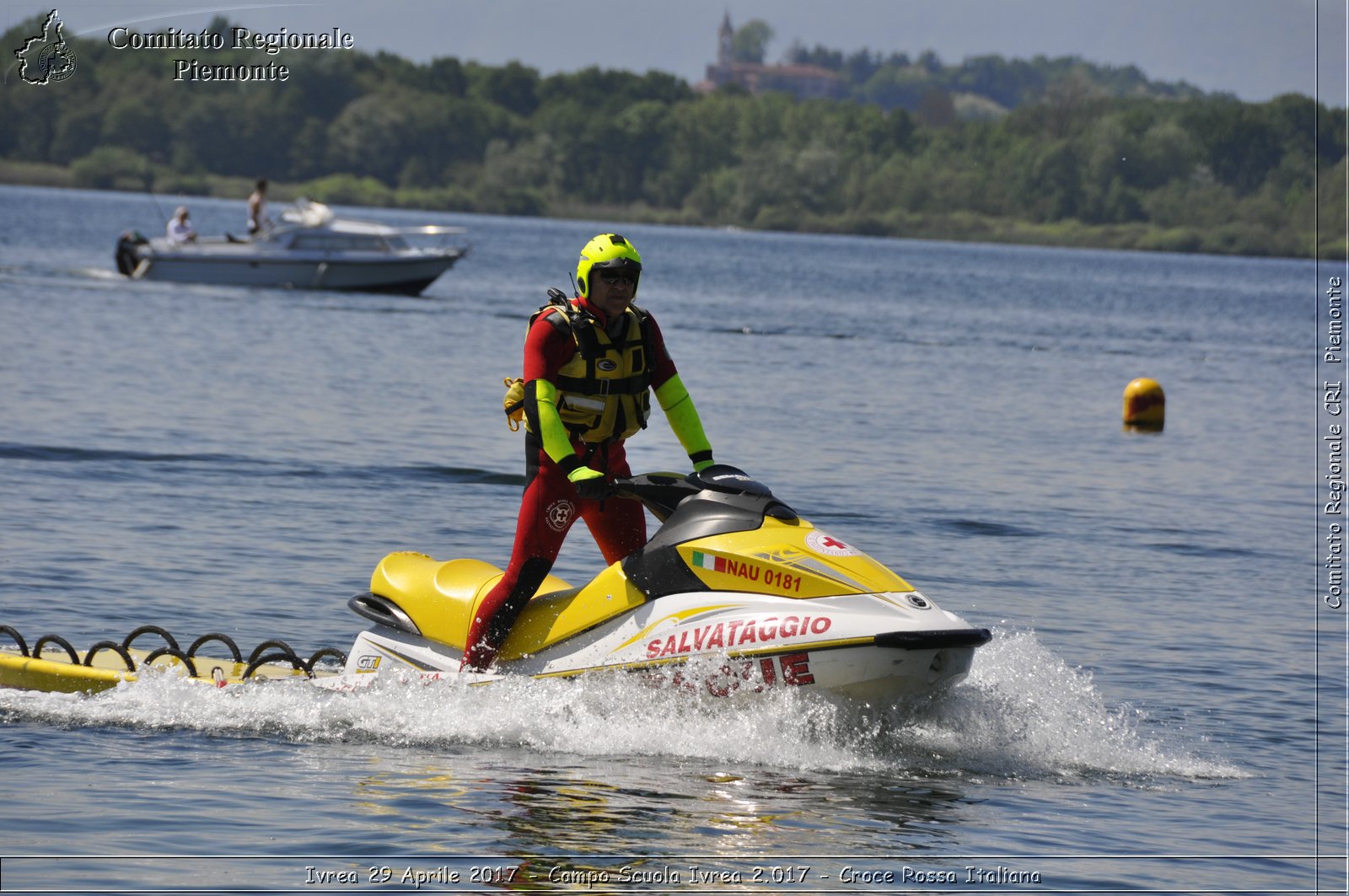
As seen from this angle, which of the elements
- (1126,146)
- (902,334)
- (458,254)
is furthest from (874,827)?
(1126,146)

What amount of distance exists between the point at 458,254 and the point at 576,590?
3647 centimetres

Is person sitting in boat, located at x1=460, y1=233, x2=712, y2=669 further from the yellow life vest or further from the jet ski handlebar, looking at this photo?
the jet ski handlebar

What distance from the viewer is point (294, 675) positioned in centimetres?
827

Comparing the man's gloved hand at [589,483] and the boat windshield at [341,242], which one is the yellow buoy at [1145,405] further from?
the boat windshield at [341,242]

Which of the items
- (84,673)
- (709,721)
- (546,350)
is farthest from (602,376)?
(84,673)

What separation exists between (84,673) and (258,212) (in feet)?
107

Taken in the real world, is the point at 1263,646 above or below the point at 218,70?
below

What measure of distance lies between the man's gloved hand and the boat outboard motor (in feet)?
116

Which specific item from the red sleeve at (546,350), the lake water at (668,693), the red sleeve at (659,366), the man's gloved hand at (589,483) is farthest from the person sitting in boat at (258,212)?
the man's gloved hand at (589,483)

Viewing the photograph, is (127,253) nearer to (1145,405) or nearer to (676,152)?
(1145,405)

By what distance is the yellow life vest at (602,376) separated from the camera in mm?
7047

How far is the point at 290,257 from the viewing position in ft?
131

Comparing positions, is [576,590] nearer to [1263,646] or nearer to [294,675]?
[294,675]

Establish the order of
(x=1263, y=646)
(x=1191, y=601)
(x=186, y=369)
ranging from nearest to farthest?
(x=1263, y=646)
(x=1191, y=601)
(x=186, y=369)
